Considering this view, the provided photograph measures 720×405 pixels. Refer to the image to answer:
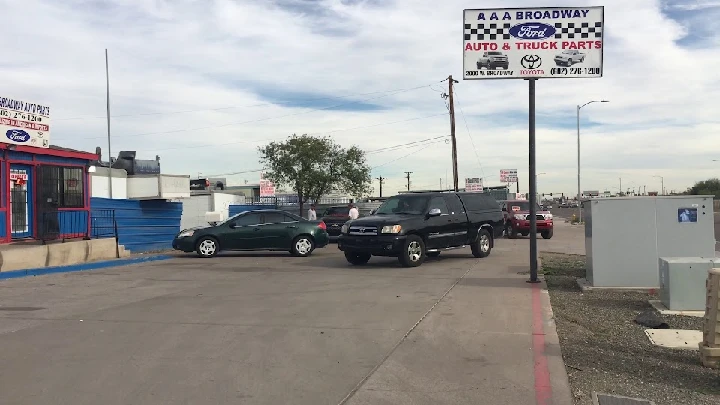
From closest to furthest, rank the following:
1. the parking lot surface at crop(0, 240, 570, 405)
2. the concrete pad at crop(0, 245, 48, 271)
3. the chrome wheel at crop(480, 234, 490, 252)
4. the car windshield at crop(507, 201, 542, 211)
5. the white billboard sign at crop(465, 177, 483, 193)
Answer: the parking lot surface at crop(0, 240, 570, 405) < the concrete pad at crop(0, 245, 48, 271) < the chrome wheel at crop(480, 234, 490, 252) < the car windshield at crop(507, 201, 542, 211) < the white billboard sign at crop(465, 177, 483, 193)

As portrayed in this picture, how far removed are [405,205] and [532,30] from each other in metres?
5.82

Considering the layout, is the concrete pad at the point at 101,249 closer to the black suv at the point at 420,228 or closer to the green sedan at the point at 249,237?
the green sedan at the point at 249,237

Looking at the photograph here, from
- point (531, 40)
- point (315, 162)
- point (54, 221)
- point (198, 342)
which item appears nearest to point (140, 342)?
point (198, 342)

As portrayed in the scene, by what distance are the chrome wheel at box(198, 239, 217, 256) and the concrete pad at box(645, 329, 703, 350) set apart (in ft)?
44.4

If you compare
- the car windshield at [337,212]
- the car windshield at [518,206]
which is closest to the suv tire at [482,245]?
the car windshield at [337,212]

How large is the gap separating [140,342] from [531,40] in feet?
28.1

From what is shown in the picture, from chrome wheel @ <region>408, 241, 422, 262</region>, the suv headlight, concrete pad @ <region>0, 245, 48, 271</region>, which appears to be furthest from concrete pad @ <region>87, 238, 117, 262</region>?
chrome wheel @ <region>408, 241, 422, 262</region>

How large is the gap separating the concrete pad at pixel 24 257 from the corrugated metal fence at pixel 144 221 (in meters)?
3.75

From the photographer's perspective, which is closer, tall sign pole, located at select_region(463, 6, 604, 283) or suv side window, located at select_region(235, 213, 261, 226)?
tall sign pole, located at select_region(463, 6, 604, 283)

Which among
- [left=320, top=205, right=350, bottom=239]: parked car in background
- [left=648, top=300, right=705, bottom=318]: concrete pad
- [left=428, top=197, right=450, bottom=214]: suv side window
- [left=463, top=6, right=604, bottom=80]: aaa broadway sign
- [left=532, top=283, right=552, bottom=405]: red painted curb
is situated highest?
[left=463, top=6, right=604, bottom=80]: aaa broadway sign

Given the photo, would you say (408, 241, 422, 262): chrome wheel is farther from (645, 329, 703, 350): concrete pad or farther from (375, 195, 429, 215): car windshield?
(645, 329, 703, 350): concrete pad

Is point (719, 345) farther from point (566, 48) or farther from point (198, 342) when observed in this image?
point (566, 48)

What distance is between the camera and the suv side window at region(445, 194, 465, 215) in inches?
648

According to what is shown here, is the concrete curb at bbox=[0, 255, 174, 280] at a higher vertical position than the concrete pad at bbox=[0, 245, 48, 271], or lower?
lower
